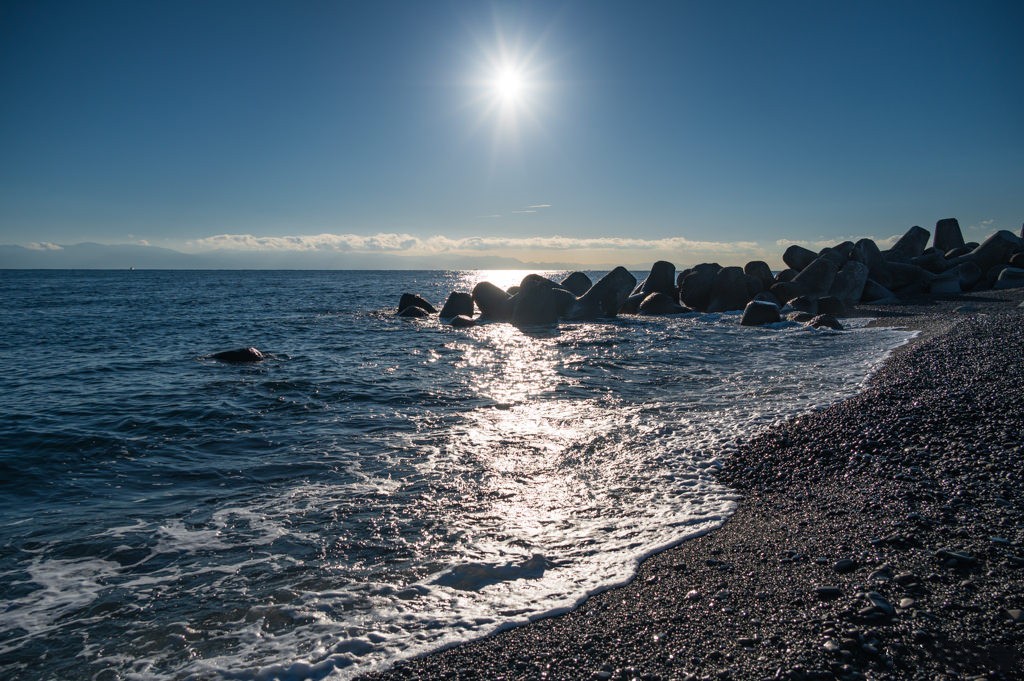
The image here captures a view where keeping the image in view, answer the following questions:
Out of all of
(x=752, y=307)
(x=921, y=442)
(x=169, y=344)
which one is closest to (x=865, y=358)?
(x=921, y=442)

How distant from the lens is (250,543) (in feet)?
19.3

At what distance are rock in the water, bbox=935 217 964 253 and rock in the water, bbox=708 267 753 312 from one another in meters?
26.1

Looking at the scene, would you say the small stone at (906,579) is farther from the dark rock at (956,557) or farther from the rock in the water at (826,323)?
the rock in the water at (826,323)

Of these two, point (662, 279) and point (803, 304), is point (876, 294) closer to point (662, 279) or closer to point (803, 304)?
point (803, 304)

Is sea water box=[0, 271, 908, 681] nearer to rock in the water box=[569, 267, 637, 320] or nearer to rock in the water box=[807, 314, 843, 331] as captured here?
rock in the water box=[807, 314, 843, 331]

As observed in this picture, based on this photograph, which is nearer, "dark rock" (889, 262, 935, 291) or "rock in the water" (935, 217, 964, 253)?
"dark rock" (889, 262, 935, 291)

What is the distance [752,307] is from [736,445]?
20.2 metres

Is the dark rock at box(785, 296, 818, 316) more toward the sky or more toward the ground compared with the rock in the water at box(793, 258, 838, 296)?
more toward the ground

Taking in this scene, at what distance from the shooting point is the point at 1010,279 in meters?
34.4

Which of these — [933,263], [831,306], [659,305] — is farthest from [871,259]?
[659,305]

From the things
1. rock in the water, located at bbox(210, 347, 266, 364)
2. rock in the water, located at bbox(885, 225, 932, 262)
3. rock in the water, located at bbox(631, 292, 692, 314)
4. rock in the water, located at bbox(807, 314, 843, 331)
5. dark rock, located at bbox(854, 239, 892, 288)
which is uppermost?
rock in the water, located at bbox(885, 225, 932, 262)

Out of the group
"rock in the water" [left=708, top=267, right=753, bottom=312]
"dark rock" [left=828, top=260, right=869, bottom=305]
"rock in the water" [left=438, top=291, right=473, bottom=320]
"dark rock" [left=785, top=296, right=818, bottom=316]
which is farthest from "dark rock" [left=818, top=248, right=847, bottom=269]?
"rock in the water" [left=438, top=291, right=473, bottom=320]

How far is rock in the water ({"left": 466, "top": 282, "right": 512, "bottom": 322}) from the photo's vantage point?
3209 cm

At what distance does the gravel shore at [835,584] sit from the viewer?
11.5 ft
